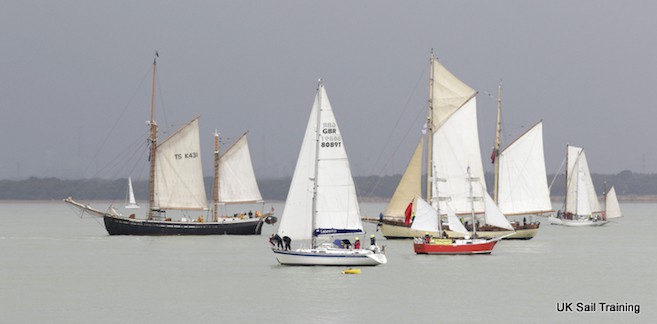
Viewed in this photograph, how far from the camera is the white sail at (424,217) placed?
288 ft

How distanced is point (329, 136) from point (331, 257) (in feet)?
24.5

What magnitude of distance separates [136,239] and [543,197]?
3993 cm

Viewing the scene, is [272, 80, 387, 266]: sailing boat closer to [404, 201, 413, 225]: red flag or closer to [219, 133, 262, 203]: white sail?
[404, 201, 413, 225]: red flag

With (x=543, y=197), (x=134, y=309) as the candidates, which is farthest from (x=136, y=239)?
(x=134, y=309)

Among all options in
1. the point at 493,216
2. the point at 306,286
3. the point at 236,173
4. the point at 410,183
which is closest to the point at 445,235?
the point at 493,216

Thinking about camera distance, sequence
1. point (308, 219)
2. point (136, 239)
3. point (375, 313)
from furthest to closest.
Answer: point (136, 239)
point (308, 219)
point (375, 313)

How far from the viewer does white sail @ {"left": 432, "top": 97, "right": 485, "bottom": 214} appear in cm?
10425

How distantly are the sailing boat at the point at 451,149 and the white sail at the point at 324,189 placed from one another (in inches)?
1223

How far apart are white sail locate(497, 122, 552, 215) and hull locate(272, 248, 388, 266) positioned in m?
41.9

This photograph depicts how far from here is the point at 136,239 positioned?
365 feet

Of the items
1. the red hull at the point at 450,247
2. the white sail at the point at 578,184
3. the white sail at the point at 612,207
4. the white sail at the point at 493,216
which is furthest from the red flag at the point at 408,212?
the white sail at the point at 612,207

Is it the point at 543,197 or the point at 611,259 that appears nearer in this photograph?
the point at 611,259

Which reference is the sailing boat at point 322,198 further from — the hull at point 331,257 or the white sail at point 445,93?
the white sail at point 445,93

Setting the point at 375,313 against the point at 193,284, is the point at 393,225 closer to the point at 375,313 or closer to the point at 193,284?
the point at 193,284
